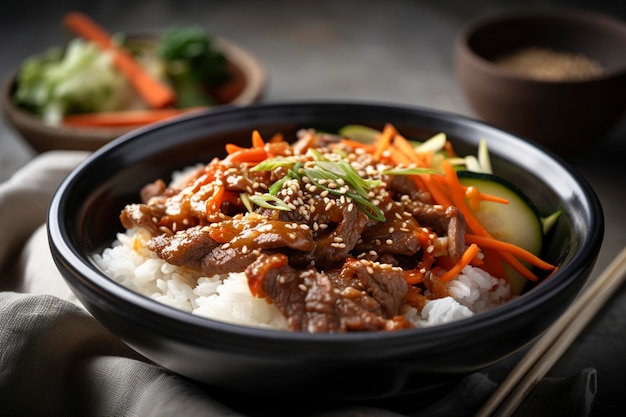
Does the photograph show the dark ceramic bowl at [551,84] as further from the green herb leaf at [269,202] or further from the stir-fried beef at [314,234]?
the green herb leaf at [269,202]

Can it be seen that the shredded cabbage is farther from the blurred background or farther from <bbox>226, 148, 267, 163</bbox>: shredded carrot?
<bbox>226, 148, 267, 163</bbox>: shredded carrot

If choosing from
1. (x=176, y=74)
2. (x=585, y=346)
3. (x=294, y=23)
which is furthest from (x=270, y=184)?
(x=294, y=23)

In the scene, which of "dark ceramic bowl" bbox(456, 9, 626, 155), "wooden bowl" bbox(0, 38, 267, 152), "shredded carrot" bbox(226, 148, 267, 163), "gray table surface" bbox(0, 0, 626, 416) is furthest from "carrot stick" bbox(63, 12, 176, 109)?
"shredded carrot" bbox(226, 148, 267, 163)

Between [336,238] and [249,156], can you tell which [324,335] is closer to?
[336,238]

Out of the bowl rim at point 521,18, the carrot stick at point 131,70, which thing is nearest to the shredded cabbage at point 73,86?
the carrot stick at point 131,70

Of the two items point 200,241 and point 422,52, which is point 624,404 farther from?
point 422,52

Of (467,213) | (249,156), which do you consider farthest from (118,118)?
(467,213)
